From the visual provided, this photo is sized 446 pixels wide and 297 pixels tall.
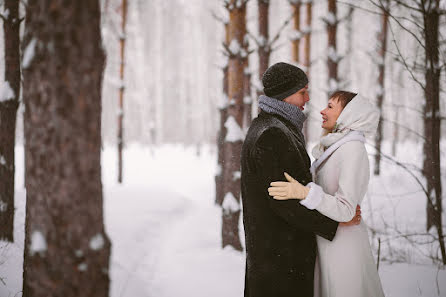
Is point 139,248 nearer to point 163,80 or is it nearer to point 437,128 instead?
point 437,128

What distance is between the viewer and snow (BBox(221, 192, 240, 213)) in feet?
17.5

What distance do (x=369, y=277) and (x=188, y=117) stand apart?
25219 millimetres

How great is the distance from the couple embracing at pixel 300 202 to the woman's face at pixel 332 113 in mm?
Result: 38

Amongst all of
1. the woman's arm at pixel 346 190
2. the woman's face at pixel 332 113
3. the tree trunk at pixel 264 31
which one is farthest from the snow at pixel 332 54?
the woman's arm at pixel 346 190

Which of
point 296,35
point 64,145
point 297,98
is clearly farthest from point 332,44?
point 64,145

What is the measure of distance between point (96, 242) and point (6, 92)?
392 centimetres

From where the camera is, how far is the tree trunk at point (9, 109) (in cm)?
457

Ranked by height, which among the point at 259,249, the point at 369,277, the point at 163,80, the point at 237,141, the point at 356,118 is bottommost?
the point at 369,277

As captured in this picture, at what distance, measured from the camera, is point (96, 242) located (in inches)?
70.7

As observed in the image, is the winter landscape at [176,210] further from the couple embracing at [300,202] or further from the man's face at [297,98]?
the man's face at [297,98]

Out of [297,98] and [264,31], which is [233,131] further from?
[264,31]

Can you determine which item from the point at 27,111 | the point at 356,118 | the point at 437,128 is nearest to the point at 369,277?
the point at 356,118

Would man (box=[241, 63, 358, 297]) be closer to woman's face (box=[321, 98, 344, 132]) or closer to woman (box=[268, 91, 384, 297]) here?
woman (box=[268, 91, 384, 297])

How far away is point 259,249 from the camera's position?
2.20 meters
